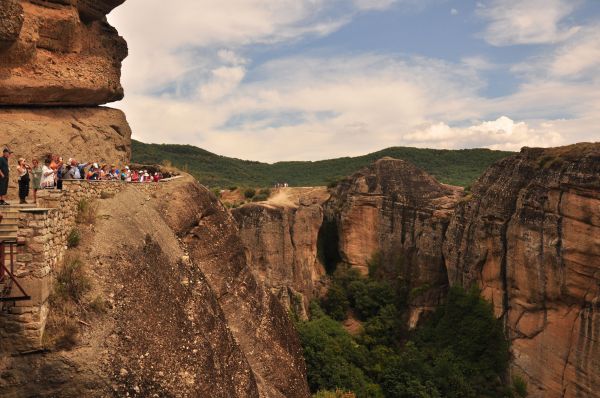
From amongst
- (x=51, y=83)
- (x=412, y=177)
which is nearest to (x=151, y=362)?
(x=51, y=83)

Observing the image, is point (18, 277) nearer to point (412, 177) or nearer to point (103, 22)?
point (103, 22)

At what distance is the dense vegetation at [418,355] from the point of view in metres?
24.6

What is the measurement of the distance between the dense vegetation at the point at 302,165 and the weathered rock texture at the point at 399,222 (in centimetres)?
3403

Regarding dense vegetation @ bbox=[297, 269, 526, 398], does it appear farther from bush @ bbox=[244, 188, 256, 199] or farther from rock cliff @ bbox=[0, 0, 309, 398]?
bush @ bbox=[244, 188, 256, 199]

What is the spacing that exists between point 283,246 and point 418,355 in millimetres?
11739

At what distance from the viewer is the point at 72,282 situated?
1004 centimetres

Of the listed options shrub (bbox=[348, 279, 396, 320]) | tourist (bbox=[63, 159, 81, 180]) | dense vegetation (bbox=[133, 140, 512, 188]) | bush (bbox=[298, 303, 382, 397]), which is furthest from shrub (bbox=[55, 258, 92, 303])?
dense vegetation (bbox=[133, 140, 512, 188])

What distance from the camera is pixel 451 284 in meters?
31.2

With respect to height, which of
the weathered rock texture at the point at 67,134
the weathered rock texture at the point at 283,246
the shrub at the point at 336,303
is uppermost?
the weathered rock texture at the point at 67,134

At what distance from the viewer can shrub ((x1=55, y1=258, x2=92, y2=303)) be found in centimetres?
993

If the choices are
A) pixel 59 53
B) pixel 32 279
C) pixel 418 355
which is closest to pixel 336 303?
pixel 418 355

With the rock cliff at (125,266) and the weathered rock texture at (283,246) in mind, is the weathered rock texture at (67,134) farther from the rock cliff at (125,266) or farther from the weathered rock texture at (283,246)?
the weathered rock texture at (283,246)

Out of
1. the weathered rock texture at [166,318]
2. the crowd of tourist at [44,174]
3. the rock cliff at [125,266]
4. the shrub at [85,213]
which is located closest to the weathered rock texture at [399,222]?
the rock cliff at [125,266]

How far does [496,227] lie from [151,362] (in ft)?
75.1
